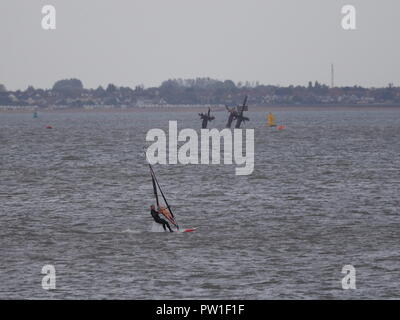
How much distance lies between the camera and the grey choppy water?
1237 inches

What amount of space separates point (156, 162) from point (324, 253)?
61.7 metres

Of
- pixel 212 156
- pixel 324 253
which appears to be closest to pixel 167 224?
pixel 324 253

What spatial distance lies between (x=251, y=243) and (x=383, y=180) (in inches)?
1302

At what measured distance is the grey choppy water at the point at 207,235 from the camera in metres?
31.4

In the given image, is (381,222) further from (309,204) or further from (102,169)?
(102,169)

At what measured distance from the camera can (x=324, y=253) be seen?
37.1 meters

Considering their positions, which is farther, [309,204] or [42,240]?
[309,204]

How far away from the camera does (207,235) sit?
137ft
